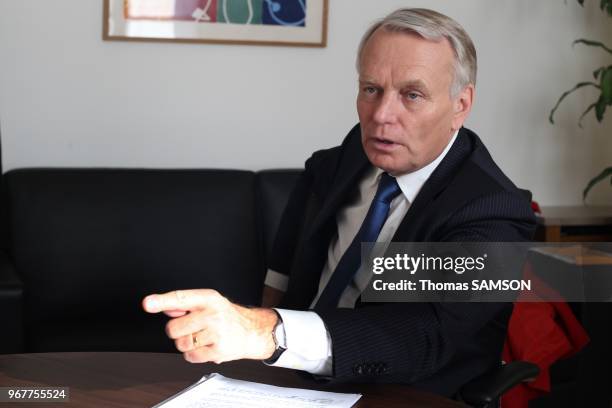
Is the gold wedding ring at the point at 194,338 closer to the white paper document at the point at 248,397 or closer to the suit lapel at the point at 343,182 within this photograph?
the white paper document at the point at 248,397

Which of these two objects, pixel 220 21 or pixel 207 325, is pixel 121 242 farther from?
pixel 207 325

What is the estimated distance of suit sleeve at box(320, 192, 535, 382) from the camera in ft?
4.97

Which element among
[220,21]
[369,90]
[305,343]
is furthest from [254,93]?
[305,343]

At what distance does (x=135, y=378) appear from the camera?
5.15ft

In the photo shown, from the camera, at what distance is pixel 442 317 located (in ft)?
5.36

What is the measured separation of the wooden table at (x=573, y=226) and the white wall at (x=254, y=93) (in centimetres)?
38

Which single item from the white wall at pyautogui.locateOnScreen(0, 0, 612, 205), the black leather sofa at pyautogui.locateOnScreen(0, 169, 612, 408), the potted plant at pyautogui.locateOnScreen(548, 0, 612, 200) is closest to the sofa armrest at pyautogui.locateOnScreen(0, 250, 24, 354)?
the black leather sofa at pyautogui.locateOnScreen(0, 169, 612, 408)

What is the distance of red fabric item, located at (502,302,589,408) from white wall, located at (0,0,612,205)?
118 centimetres

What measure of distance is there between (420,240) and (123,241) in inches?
67.9

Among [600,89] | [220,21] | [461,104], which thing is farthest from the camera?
[600,89]

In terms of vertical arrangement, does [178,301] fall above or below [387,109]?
below

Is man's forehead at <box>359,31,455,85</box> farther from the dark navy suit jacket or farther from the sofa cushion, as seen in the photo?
the sofa cushion

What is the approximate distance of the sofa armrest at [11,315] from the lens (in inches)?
104

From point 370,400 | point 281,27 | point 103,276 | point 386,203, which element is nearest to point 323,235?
point 386,203
